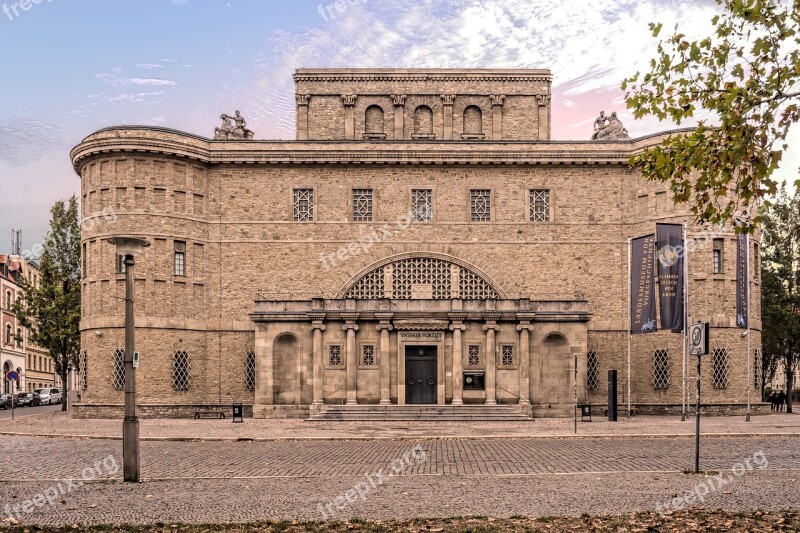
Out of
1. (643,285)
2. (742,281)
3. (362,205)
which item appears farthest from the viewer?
(362,205)

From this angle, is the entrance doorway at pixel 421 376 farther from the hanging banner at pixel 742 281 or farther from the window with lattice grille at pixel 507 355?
the hanging banner at pixel 742 281

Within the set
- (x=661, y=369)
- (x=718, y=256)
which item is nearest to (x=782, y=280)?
(x=718, y=256)

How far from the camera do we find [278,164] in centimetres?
4719

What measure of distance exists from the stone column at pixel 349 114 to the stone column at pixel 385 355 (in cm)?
1523

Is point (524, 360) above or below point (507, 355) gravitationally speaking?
below

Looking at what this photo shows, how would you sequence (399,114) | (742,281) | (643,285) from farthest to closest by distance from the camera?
(399,114)
(742,281)
(643,285)

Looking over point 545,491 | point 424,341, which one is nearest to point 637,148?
point 424,341

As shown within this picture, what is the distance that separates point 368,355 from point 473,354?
521 cm

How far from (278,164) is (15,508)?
34.9 m

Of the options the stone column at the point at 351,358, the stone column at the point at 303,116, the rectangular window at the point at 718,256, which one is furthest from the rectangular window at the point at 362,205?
the rectangular window at the point at 718,256

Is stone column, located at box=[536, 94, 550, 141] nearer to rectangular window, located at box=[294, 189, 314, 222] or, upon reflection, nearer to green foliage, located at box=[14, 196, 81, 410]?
rectangular window, located at box=[294, 189, 314, 222]

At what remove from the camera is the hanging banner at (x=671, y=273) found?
1570 inches

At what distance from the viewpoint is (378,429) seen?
109ft

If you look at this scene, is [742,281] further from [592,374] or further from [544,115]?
[544,115]
